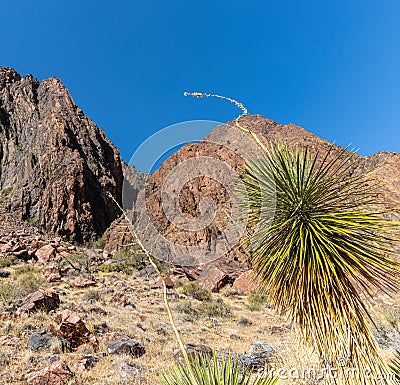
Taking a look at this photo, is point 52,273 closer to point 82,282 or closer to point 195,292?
point 82,282

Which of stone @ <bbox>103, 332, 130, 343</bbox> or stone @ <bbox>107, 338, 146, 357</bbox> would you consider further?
stone @ <bbox>103, 332, 130, 343</bbox>

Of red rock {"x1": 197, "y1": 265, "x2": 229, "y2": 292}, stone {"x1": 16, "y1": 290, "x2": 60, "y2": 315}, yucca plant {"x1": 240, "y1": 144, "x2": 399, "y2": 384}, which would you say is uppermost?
yucca plant {"x1": 240, "y1": 144, "x2": 399, "y2": 384}

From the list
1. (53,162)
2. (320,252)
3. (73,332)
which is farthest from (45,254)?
(53,162)

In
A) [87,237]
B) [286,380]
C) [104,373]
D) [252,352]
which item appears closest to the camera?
[286,380]

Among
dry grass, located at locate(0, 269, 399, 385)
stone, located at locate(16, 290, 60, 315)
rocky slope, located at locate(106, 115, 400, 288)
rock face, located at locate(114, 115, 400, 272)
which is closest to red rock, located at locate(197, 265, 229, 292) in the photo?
Answer: rocky slope, located at locate(106, 115, 400, 288)

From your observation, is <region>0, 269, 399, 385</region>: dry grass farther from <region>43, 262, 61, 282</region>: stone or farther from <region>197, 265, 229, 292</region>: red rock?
<region>197, 265, 229, 292</region>: red rock

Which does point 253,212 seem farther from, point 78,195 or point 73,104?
point 73,104

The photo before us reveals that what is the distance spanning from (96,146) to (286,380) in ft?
201

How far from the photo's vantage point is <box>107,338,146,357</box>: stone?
769cm

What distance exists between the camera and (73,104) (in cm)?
6331

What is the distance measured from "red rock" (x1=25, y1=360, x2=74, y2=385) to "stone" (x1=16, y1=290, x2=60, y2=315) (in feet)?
15.9

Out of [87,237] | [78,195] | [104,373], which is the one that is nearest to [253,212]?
[104,373]

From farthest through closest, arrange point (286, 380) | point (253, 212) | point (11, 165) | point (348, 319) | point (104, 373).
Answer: point (11, 165) → point (104, 373) → point (286, 380) → point (253, 212) → point (348, 319)

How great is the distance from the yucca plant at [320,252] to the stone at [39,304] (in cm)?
864
